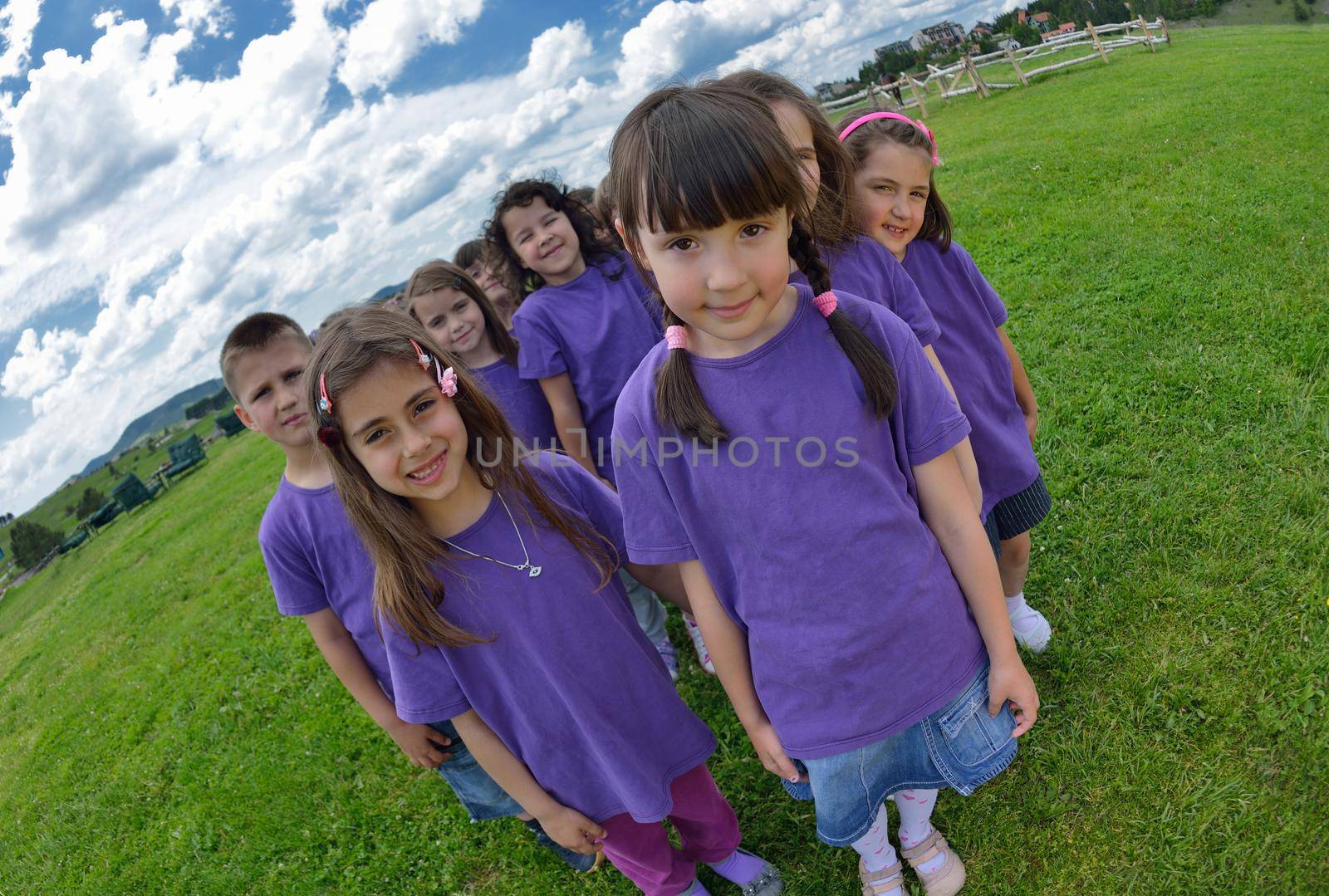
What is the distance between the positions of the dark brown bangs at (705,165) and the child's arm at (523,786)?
148 cm

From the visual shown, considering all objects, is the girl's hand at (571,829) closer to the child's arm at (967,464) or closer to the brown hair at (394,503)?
the brown hair at (394,503)

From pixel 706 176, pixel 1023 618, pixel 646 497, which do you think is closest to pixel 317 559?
pixel 646 497

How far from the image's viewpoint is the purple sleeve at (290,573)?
7.84ft

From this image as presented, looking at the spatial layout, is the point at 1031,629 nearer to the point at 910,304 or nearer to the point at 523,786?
the point at 910,304

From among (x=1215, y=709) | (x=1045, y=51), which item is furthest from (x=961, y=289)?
(x=1045, y=51)

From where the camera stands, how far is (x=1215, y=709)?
2.51m

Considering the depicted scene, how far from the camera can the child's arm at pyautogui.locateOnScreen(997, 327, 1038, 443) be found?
2.55m

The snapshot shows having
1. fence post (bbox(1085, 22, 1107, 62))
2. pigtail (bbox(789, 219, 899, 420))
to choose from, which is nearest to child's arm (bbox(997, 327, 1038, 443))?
pigtail (bbox(789, 219, 899, 420))

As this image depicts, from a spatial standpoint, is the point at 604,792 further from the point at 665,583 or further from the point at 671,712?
the point at 665,583

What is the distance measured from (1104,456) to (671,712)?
291 centimetres

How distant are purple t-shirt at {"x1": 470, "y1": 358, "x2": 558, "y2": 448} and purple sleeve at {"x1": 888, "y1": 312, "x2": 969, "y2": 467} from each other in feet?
6.11

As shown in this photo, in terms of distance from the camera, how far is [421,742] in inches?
97.6

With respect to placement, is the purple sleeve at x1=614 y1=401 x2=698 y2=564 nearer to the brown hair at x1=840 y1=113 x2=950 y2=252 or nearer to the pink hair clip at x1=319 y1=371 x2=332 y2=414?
the pink hair clip at x1=319 y1=371 x2=332 y2=414

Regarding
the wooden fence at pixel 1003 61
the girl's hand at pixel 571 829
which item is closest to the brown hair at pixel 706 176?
the girl's hand at pixel 571 829
